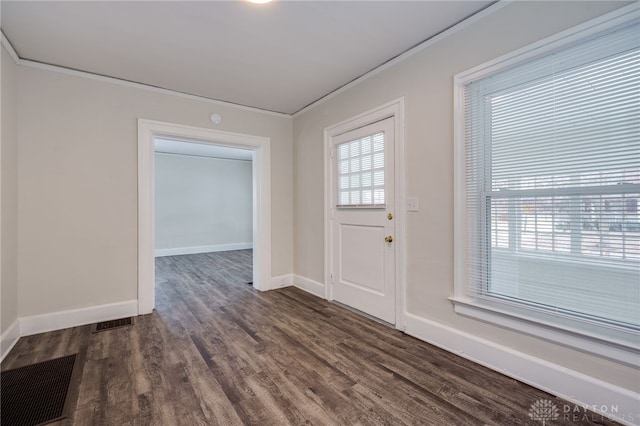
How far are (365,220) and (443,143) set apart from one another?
1158mm

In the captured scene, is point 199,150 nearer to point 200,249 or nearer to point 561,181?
point 200,249

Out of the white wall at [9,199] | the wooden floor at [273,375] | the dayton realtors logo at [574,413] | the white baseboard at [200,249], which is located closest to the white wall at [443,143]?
the dayton realtors logo at [574,413]

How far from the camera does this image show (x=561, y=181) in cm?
176

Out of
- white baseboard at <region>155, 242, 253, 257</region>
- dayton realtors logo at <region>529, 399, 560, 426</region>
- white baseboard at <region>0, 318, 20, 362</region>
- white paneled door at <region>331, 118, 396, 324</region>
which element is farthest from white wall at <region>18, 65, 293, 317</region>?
white baseboard at <region>155, 242, 253, 257</region>

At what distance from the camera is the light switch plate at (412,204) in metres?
2.57

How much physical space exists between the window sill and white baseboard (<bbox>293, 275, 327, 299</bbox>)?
1.92 m

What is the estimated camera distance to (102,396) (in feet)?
5.95

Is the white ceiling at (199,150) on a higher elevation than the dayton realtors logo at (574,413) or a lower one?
higher

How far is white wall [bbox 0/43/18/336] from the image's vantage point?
2.32m

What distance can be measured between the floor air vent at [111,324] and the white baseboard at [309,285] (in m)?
2.10

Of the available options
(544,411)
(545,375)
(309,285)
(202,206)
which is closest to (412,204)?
(545,375)

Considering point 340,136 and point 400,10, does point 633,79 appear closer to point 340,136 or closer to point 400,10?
point 400,10

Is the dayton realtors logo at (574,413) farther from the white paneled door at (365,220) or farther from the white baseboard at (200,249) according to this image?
the white baseboard at (200,249)

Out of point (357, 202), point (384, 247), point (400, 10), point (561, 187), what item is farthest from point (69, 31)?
point (561, 187)
